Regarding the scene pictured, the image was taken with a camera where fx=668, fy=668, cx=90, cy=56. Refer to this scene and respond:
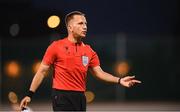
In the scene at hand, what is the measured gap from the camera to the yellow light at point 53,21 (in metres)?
20.2

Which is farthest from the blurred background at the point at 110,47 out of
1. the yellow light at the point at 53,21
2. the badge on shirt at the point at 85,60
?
the badge on shirt at the point at 85,60

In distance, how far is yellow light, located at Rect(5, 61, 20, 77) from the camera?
64.9ft

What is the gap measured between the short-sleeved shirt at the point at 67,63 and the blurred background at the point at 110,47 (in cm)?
1162

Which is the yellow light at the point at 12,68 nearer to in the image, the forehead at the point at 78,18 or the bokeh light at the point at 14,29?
the bokeh light at the point at 14,29

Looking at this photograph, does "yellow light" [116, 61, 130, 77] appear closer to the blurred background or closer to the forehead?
the blurred background

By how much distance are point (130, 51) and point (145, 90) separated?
134 cm

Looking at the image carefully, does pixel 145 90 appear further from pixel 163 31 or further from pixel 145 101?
pixel 163 31

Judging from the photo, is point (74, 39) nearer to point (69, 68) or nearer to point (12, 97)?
point (69, 68)

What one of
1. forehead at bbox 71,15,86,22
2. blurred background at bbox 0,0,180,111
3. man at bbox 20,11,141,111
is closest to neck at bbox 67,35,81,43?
man at bbox 20,11,141,111

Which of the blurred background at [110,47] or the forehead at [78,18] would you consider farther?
the blurred background at [110,47]

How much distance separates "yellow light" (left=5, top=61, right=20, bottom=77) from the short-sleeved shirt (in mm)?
12748

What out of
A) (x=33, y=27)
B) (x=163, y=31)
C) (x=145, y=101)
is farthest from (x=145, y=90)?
(x=33, y=27)

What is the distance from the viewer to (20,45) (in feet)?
65.0

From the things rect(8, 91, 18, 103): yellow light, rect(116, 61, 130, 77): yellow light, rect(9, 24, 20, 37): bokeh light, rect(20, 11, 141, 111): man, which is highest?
rect(9, 24, 20, 37): bokeh light
